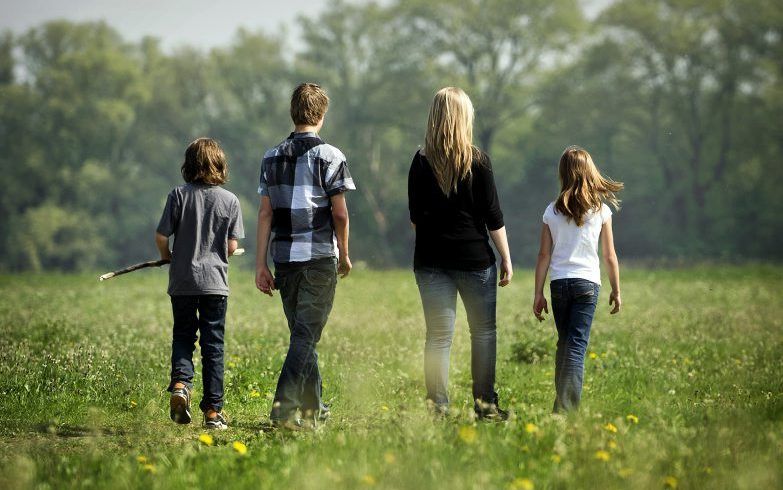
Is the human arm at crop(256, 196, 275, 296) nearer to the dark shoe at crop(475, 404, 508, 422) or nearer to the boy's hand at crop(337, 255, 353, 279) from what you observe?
the boy's hand at crop(337, 255, 353, 279)

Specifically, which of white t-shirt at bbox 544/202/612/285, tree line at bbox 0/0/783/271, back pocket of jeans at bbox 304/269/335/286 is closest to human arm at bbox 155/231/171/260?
back pocket of jeans at bbox 304/269/335/286

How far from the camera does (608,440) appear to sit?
5.05 metres

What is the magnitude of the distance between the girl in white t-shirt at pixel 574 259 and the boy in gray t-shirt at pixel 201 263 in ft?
7.70

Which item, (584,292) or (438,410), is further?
(584,292)

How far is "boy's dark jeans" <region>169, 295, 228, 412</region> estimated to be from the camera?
6.62 metres

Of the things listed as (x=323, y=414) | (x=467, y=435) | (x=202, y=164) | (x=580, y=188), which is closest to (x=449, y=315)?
(x=323, y=414)

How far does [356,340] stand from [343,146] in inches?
1724

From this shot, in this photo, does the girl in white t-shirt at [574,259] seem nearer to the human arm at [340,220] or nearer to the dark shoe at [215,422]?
the human arm at [340,220]

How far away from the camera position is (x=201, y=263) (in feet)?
21.7

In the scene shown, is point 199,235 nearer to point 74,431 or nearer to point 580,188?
point 74,431

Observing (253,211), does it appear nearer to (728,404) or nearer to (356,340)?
(356,340)

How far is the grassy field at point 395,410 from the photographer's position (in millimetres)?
4711

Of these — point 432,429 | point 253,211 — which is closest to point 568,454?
point 432,429

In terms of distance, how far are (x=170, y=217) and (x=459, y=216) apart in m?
2.15
